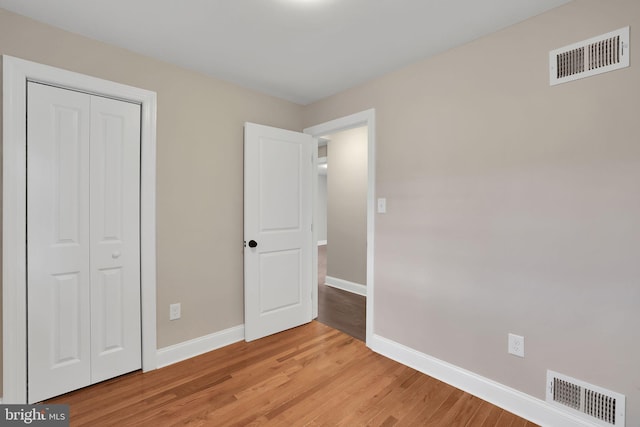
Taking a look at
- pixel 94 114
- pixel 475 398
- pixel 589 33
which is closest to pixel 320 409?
pixel 475 398

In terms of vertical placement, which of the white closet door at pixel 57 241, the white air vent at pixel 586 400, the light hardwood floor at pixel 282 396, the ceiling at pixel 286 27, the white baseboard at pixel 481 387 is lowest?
the light hardwood floor at pixel 282 396

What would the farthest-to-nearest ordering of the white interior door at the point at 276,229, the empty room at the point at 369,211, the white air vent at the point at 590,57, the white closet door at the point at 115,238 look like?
1. the white interior door at the point at 276,229
2. the white closet door at the point at 115,238
3. the empty room at the point at 369,211
4. the white air vent at the point at 590,57

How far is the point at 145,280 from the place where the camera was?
2221 millimetres

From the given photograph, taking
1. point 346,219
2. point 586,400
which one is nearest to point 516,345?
point 586,400

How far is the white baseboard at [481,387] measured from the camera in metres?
1.65

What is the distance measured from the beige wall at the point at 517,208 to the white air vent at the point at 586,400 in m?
0.04

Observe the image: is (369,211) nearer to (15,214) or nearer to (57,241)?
(57,241)

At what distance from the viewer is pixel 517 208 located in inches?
71.3

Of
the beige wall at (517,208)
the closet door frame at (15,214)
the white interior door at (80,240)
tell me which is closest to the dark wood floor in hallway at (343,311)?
the beige wall at (517,208)

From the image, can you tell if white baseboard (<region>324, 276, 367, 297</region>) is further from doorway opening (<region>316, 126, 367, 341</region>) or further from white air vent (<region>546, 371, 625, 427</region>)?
white air vent (<region>546, 371, 625, 427</region>)

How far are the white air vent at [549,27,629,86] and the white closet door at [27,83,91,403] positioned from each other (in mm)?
3032

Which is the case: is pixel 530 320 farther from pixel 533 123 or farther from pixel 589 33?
pixel 589 33

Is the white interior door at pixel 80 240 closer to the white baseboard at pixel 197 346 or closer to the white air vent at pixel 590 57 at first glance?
the white baseboard at pixel 197 346

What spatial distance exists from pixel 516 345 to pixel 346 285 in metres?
2.85
